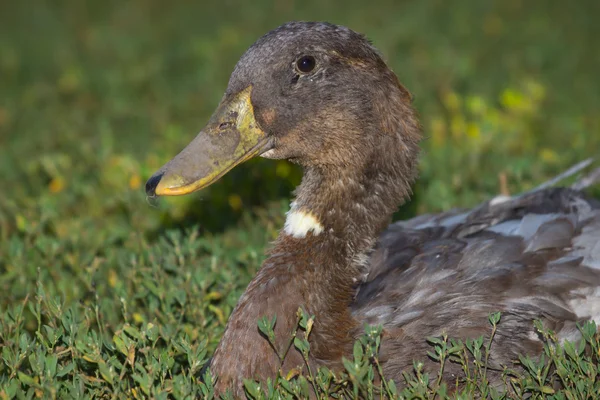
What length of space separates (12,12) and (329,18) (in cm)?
360

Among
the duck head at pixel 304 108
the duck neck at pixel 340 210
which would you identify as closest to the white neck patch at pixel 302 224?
the duck neck at pixel 340 210

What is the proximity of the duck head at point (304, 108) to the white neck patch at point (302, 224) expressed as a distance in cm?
20

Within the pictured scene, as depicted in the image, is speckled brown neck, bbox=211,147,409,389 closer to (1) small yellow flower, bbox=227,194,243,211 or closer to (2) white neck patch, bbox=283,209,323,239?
(2) white neck patch, bbox=283,209,323,239

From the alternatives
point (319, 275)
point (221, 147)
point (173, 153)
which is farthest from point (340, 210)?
point (173, 153)

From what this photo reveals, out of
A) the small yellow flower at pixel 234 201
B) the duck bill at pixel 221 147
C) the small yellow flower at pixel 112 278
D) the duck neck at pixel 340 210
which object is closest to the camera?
the duck bill at pixel 221 147

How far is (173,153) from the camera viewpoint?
629 cm

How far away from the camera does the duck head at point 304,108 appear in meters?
3.54

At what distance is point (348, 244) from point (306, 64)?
74cm

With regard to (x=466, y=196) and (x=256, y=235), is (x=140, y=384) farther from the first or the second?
(x=466, y=196)

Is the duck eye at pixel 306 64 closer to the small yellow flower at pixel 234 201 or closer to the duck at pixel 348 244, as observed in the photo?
the duck at pixel 348 244

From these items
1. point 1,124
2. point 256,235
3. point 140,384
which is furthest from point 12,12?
point 140,384

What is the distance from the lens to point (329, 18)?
9.31 meters

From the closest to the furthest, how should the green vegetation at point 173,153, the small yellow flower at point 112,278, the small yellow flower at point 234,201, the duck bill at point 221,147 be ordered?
the green vegetation at point 173,153 < the duck bill at point 221,147 < the small yellow flower at point 112,278 < the small yellow flower at point 234,201

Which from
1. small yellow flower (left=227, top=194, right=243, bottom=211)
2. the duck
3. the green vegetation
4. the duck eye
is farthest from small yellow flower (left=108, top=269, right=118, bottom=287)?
the duck eye
